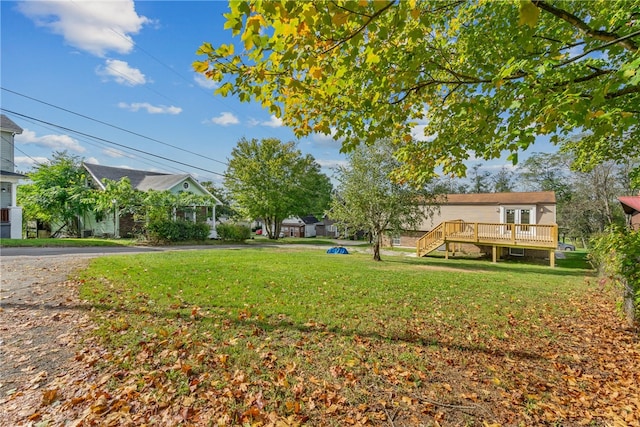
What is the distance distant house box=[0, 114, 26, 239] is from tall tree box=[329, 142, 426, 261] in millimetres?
19456

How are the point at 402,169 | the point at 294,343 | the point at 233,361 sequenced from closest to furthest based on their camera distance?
the point at 233,361 → the point at 294,343 → the point at 402,169

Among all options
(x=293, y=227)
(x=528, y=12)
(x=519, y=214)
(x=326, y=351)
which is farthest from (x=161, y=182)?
(x=519, y=214)

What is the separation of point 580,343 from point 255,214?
31.0 meters

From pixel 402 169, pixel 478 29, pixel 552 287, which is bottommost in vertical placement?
pixel 552 287

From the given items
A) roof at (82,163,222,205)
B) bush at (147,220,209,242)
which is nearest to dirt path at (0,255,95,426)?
bush at (147,220,209,242)

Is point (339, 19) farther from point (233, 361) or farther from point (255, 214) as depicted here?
point (255, 214)

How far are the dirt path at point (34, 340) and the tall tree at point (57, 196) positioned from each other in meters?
17.9

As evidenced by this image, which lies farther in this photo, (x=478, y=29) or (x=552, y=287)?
(x=552, y=287)

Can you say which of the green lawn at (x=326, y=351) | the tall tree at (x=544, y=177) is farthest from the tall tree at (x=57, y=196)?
the tall tree at (x=544, y=177)

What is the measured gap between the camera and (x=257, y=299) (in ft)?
19.1

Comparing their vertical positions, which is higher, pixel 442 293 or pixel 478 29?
pixel 478 29

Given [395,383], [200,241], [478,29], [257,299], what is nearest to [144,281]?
[257,299]

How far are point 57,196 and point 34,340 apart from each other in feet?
73.9

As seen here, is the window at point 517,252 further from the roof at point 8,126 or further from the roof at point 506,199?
the roof at point 8,126
